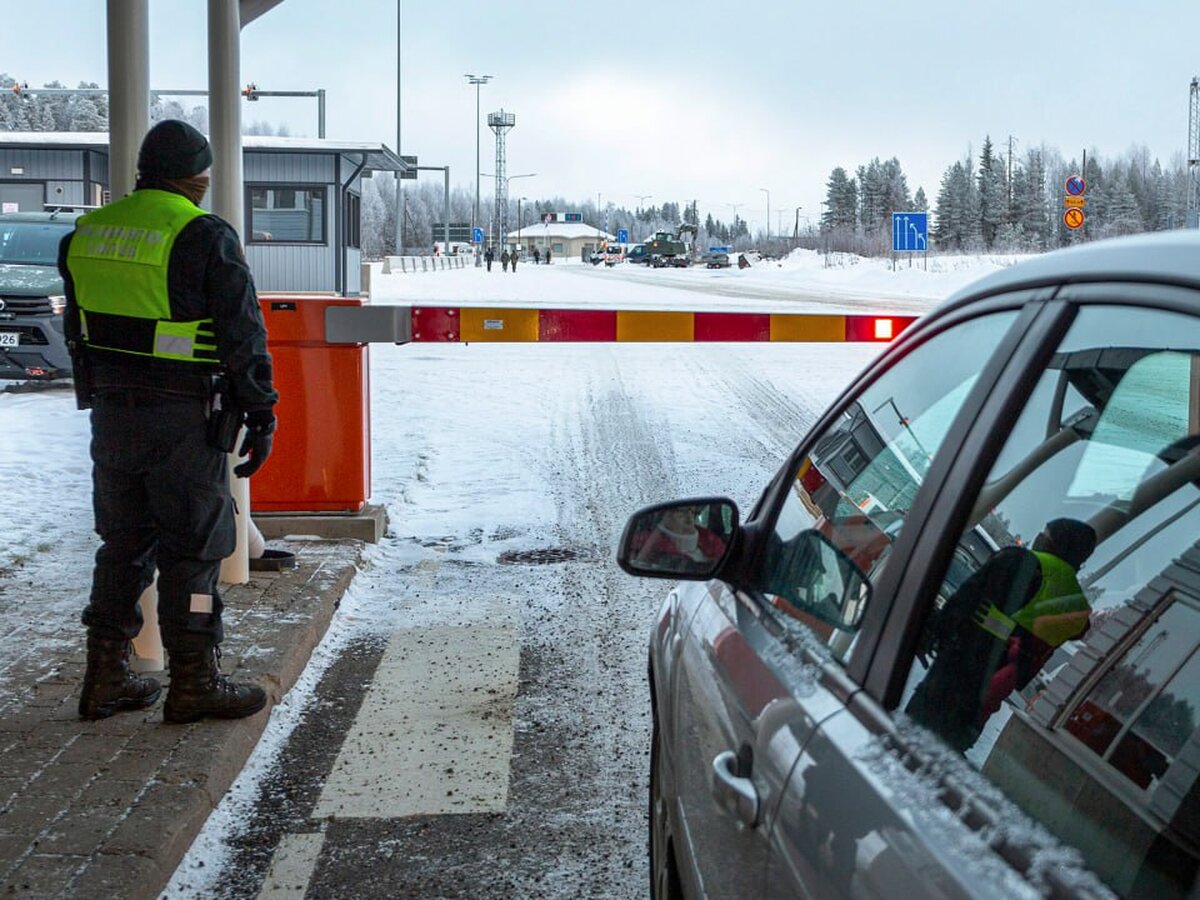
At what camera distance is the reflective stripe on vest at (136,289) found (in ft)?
15.7

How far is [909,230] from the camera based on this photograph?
18.1m

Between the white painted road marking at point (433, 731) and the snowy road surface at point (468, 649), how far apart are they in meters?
0.01

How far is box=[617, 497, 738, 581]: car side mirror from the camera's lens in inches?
110

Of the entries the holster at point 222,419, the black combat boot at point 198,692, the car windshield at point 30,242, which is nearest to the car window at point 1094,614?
the holster at point 222,419

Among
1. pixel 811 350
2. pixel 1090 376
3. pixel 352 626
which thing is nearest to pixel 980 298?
pixel 1090 376

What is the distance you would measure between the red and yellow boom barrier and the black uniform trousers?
10.5 feet

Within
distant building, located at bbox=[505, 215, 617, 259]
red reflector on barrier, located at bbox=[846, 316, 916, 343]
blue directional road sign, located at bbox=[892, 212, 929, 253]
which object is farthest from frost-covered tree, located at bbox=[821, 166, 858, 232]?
red reflector on barrier, located at bbox=[846, 316, 916, 343]

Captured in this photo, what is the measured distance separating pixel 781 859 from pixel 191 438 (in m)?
3.33

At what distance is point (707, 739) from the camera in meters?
2.55

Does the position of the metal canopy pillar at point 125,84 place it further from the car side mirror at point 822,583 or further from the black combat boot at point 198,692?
the car side mirror at point 822,583

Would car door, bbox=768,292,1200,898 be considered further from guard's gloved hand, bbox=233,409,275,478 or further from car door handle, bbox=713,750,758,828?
guard's gloved hand, bbox=233,409,275,478

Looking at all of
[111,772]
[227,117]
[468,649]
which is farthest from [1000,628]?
[227,117]

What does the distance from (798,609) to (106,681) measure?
3228 millimetres

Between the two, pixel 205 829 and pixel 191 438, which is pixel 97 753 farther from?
pixel 191 438
